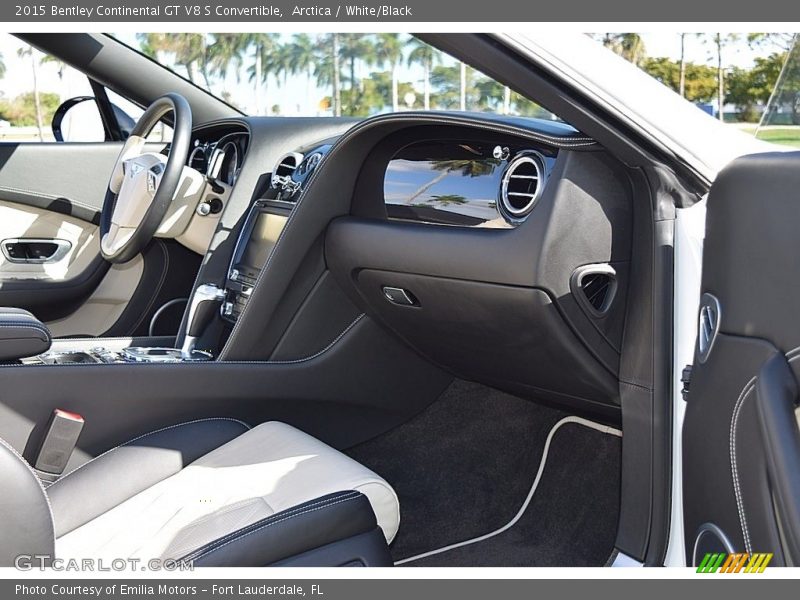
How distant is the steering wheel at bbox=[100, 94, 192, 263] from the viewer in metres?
2.45

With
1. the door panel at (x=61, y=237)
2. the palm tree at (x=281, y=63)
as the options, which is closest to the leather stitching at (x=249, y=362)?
the door panel at (x=61, y=237)

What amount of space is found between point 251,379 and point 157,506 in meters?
0.55

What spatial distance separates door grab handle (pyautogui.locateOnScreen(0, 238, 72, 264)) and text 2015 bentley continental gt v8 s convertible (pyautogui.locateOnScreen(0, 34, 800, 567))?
0.61 metres

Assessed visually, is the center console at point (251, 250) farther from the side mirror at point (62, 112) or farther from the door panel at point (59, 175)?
the side mirror at point (62, 112)

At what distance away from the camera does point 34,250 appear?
→ 10.7 ft

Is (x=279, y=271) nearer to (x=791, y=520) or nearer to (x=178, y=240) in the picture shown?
(x=178, y=240)

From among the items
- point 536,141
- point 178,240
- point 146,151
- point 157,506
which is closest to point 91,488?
point 157,506

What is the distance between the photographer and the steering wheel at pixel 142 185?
96.6 inches

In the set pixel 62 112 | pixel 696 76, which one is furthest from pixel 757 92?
pixel 696 76

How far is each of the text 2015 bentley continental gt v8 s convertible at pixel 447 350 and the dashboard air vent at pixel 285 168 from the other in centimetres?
2

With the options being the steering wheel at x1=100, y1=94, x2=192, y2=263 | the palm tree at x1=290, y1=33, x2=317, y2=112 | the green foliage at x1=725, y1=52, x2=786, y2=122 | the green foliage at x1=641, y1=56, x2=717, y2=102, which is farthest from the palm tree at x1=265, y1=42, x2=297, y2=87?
the steering wheel at x1=100, y1=94, x2=192, y2=263

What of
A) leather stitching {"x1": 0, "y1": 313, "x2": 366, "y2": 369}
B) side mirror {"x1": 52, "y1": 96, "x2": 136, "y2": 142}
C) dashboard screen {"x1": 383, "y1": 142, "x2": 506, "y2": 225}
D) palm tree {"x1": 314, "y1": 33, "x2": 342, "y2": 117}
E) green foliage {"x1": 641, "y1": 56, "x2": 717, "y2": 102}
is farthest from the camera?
palm tree {"x1": 314, "y1": 33, "x2": 342, "y2": 117}

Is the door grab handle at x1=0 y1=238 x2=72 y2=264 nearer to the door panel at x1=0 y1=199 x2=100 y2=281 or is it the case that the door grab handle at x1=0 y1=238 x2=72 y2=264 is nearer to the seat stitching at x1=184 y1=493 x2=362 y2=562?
the door panel at x1=0 y1=199 x2=100 y2=281

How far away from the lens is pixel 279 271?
2.11 metres
